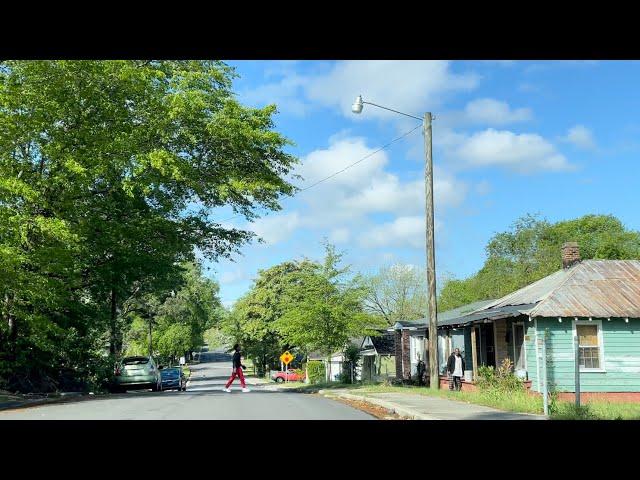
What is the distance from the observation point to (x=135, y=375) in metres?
30.3

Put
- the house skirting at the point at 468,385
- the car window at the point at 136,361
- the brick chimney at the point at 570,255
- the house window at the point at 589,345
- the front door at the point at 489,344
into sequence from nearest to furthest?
the house window at the point at 589,345
the house skirting at the point at 468,385
the brick chimney at the point at 570,255
the front door at the point at 489,344
the car window at the point at 136,361

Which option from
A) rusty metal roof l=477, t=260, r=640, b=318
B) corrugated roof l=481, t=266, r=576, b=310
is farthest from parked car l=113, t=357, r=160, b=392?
rusty metal roof l=477, t=260, r=640, b=318

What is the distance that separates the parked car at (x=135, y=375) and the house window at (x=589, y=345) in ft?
56.7

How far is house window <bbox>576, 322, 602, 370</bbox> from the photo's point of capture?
77.4 feet

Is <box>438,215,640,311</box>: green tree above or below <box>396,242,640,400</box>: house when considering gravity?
above

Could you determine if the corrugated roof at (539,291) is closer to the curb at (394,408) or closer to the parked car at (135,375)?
the curb at (394,408)

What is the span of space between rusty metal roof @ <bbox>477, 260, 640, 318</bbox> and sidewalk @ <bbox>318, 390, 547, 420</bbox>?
237 inches

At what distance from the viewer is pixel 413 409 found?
16.2 metres

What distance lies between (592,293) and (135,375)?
1836 cm

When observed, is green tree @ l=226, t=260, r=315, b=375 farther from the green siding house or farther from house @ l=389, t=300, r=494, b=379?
the green siding house

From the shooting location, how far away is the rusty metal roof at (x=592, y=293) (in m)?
23.4

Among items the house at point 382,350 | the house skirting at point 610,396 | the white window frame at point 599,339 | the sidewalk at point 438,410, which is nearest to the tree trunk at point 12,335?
the sidewalk at point 438,410

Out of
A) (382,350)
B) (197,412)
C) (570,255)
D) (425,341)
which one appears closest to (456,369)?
(570,255)
